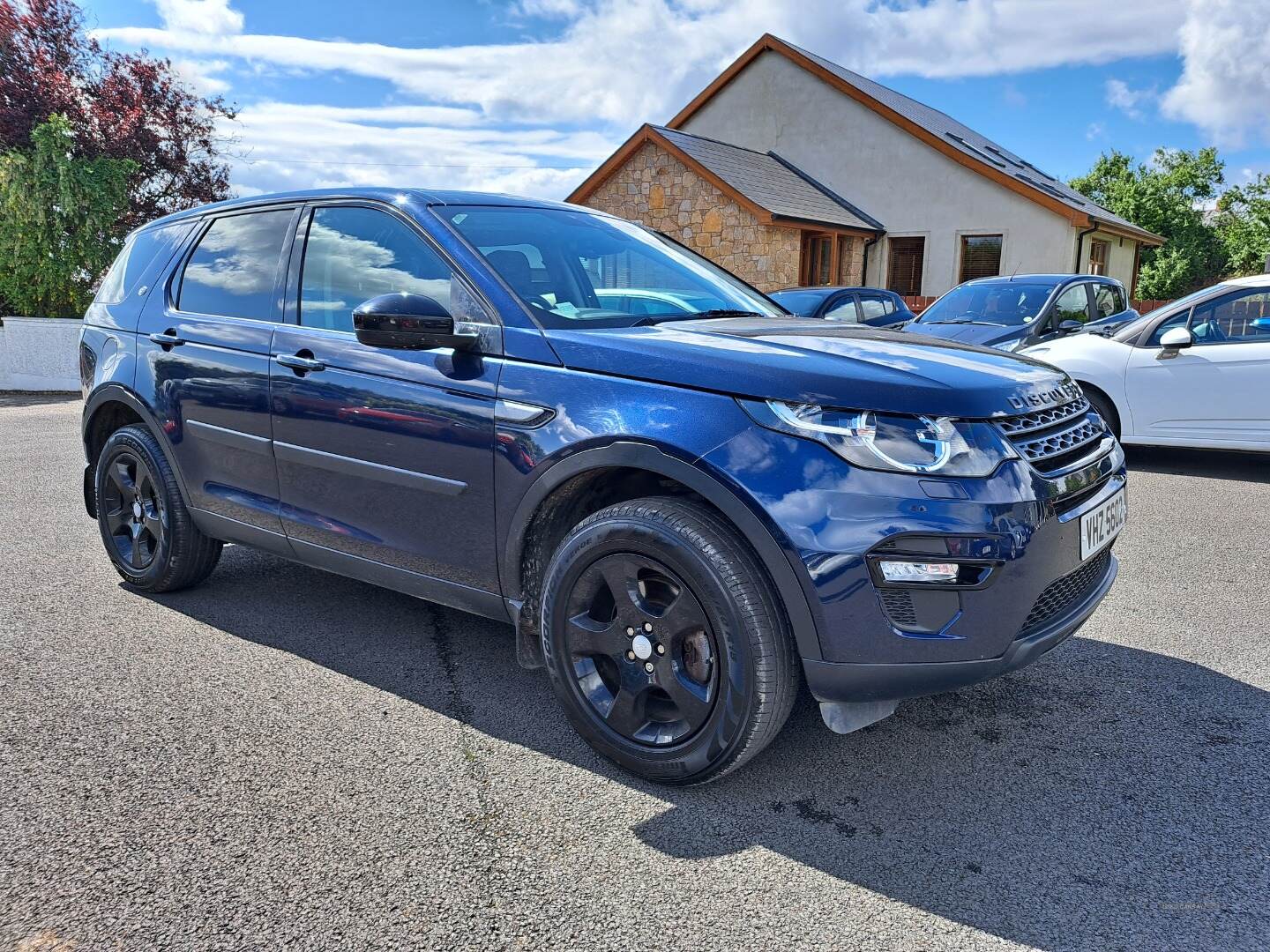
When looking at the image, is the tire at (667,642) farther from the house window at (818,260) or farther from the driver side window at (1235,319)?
the house window at (818,260)

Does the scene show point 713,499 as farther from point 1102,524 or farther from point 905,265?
point 905,265

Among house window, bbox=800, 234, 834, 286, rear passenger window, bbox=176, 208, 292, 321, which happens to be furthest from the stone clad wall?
rear passenger window, bbox=176, 208, 292, 321

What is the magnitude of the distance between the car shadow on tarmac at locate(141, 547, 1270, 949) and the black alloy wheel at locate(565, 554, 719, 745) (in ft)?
0.70

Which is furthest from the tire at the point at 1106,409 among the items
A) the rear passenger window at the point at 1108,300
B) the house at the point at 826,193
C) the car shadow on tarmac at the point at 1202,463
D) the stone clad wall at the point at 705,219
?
the stone clad wall at the point at 705,219

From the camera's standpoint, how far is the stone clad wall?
65.8ft

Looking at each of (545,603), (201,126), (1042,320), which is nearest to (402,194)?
(545,603)

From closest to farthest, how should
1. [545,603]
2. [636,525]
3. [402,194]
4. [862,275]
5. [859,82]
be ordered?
[636,525] → [545,603] → [402,194] → [862,275] → [859,82]

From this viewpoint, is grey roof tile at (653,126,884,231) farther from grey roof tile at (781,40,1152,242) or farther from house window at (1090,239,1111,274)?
house window at (1090,239,1111,274)

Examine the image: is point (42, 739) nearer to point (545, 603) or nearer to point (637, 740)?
point (545, 603)

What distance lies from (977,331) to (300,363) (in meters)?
8.11

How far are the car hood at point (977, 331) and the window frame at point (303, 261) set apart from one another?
7.14 meters

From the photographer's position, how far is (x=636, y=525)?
109 inches

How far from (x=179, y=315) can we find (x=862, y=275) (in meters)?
22.0

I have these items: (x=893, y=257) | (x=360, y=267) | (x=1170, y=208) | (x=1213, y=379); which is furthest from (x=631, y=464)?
(x=1170, y=208)
